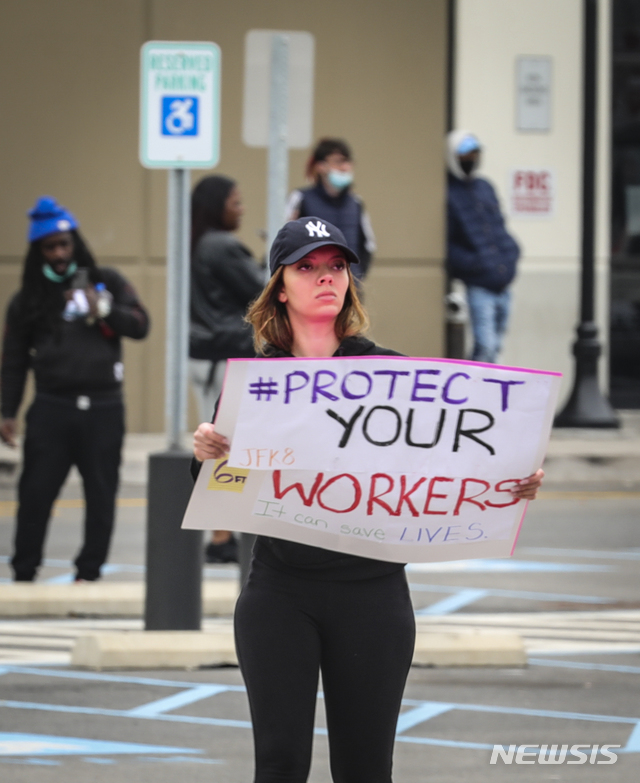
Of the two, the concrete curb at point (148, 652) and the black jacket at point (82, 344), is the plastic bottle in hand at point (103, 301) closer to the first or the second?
the black jacket at point (82, 344)

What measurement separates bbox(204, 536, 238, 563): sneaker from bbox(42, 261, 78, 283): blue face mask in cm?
198

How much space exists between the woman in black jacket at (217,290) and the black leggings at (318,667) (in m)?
5.22

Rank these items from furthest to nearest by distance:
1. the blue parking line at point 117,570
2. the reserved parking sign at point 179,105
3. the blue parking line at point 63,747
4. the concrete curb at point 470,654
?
1. the blue parking line at point 117,570
2. the reserved parking sign at point 179,105
3. the concrete curb at point 470,654
4. the blue parking line at point 63,747

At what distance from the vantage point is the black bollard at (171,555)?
21.9 ft

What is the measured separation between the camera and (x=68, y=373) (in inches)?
303

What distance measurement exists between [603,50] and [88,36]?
5.29 m

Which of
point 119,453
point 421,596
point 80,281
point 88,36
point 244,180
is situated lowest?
point 421,596

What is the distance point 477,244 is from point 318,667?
10525mm

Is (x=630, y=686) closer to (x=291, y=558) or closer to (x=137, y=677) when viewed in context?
(x=137, y=677)

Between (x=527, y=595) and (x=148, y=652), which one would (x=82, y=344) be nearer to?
(x=148, y=652)

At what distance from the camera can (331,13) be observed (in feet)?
48.4

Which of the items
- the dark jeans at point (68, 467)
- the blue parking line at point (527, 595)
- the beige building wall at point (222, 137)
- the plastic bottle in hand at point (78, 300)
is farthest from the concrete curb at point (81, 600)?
the beige building wall at point (222, 137)

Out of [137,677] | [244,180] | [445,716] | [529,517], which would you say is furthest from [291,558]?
[244,180]

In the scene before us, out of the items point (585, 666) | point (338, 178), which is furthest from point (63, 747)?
point (338, 178)
